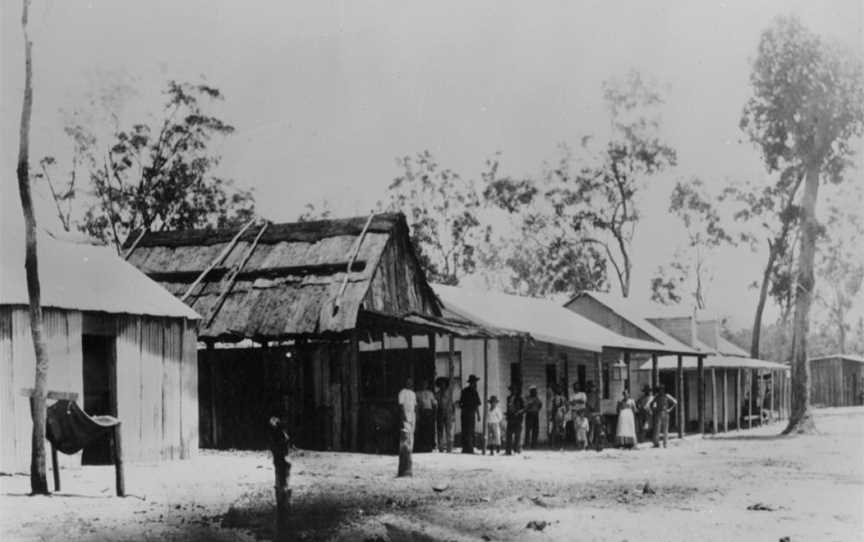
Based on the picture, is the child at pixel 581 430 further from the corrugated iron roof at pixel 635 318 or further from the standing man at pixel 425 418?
the corrugated iron roof at pixel 635 318

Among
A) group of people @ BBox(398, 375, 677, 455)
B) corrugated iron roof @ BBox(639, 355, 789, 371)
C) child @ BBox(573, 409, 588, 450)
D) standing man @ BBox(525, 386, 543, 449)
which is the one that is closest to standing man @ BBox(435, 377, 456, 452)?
group of people @ BBox(398, 375, 677, 455)

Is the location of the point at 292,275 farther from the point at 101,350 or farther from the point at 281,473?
the point at 281,473

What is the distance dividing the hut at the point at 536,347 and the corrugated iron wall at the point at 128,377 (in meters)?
6.83

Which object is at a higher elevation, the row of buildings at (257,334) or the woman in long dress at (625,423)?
the row of buildings at (257,334)

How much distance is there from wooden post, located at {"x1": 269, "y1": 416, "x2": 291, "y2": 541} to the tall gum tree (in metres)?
19.5

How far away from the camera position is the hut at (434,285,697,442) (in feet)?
81.5

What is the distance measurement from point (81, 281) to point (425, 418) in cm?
718

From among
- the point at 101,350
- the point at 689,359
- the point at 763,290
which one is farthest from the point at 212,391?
the point at 763,290

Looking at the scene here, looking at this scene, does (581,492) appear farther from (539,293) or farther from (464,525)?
(539,293)

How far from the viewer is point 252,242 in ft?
77.9

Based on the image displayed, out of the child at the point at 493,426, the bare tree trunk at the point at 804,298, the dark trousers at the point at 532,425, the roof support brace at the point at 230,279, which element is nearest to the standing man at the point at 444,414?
the child at the point at 493,426

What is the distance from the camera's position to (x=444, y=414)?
837 inches

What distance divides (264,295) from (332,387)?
246cm

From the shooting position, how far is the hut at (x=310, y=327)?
20828 mm
